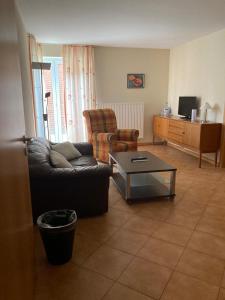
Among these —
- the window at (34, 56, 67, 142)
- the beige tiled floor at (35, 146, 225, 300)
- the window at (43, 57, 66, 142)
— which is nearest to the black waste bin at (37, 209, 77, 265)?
the beige tiled floor at (35, 146, 225, 300)

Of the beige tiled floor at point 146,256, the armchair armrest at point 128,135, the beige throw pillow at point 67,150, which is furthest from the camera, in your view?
the armchair armrest at point 128,135

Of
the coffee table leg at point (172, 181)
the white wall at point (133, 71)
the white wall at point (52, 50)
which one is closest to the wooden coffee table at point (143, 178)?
the coffee table leg at point (172, 181)

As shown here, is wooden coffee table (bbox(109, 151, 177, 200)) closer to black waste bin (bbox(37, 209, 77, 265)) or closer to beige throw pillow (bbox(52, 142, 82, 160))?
beige throw pillow (bbox(52, 142, 82, 160))

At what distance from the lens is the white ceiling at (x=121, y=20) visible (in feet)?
9.57

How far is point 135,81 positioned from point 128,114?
805 millimetres

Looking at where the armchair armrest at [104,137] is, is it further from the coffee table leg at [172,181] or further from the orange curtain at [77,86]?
the coffee table leg at [172,181]

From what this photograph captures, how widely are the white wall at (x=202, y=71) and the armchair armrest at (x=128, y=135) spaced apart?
1445 mm

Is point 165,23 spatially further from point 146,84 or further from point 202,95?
point 146,84

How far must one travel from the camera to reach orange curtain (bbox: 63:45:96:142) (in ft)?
17.2

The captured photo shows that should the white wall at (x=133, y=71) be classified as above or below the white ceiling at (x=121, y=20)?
below

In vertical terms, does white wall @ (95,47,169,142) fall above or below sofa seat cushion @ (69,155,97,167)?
above

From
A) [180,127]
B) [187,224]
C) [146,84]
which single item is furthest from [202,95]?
[187,224]

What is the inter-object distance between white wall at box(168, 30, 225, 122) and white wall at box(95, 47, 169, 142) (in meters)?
0.33

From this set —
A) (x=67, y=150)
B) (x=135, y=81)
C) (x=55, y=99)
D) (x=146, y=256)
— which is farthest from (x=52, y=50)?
(x=146, y=256)
